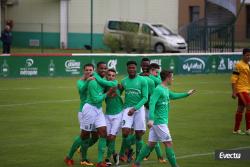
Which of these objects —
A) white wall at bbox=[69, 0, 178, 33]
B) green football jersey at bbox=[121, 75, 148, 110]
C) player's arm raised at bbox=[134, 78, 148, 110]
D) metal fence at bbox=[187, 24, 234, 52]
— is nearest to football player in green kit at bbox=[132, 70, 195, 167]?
player's arm raised at bbox=[134, 78, 148, 110]

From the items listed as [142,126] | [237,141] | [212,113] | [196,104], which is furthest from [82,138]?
[196,104]

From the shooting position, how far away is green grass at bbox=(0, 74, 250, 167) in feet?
51.9

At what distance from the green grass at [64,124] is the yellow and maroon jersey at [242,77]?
3.97 ft

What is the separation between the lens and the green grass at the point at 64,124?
51.9ft

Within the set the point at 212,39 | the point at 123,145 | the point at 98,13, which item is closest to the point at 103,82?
the point at 123,145

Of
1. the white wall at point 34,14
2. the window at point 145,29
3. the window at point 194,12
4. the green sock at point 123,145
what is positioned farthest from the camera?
the window at point 194,12

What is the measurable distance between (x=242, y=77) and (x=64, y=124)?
5.06m

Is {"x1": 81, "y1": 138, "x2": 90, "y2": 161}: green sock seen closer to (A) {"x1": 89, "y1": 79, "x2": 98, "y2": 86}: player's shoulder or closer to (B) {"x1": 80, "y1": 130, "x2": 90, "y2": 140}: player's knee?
(B) {"x1": 80, "y1": 130, "x2": 90, "y2": 140}: player's knee

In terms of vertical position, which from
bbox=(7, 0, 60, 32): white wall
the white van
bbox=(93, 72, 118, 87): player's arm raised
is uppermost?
bbox=(7, 0, 60, 32): white wall

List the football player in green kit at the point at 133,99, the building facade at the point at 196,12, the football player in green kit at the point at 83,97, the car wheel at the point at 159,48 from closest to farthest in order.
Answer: the football player in green kit at the point at 83,97 → the football player in green kit at the point at 133,99 → the car wheel at the point at 159,48 → the building facade at the point at 196,12

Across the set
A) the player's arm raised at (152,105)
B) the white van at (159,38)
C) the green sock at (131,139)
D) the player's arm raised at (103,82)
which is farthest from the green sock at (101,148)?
the white van at (159,38)

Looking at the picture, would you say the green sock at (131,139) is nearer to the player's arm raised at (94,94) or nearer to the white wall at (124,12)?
the player's arm raised at (94,94)

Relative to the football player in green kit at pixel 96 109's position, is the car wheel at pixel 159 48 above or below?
above

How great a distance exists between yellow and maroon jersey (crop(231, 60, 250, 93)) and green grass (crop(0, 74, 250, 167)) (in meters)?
1.21
